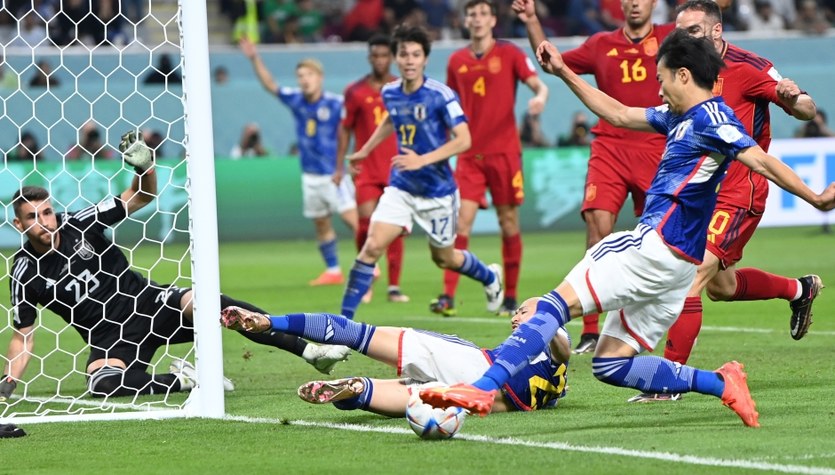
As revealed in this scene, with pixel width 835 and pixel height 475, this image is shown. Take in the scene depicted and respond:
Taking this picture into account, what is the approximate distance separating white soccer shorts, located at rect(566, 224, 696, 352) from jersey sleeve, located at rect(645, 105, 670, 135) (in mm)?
599

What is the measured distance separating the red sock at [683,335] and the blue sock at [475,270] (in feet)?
13.8

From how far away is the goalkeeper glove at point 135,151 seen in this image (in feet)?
21.7

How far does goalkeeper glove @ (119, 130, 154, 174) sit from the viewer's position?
662 cm

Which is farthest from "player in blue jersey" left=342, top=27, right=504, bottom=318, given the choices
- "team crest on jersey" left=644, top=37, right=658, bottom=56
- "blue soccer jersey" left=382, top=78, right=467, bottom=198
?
"team crest on jersey" left=644, top=37, right=658, bottom=56

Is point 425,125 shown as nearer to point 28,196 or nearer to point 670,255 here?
point 28,196

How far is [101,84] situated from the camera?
73.3 ft

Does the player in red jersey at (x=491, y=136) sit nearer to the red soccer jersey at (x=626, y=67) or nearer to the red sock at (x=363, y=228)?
the red sock at (x=363, y=228)

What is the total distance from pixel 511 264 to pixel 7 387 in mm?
5283

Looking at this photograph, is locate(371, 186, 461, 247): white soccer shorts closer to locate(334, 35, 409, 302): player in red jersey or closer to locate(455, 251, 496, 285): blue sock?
locate(455, 251, 496, 285): blue sock

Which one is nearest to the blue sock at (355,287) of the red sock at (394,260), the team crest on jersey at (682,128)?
the red sock at (394,260)

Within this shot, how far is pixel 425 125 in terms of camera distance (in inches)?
410

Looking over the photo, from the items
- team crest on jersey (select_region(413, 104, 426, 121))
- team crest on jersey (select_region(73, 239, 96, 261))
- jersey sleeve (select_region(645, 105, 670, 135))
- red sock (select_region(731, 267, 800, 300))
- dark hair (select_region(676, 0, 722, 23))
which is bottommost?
red sock (select_region(731, 267, 800, 300))

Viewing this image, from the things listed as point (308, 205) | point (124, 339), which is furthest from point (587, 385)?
point (308, 205)

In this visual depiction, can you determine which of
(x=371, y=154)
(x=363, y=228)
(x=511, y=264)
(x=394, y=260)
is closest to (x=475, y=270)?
(x=511, y=264)
